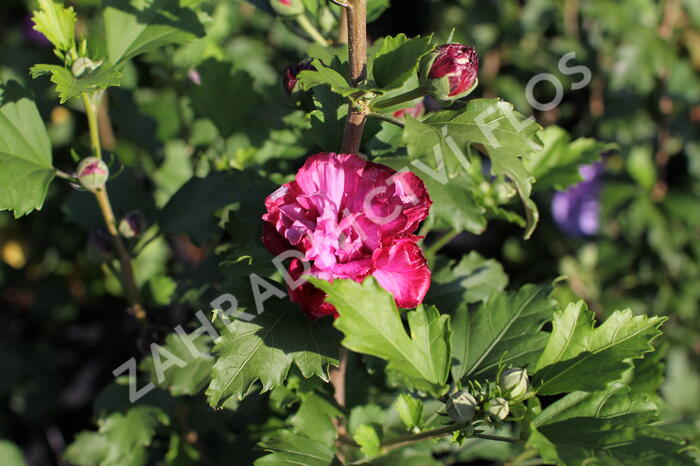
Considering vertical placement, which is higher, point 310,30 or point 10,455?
point 310,30

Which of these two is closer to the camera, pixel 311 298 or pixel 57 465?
pixel 311 298

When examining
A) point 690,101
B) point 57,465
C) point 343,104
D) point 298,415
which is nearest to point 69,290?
point 57,465

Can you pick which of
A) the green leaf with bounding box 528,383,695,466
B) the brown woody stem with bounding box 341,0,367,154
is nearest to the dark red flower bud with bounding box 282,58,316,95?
the brown woody stem with bounding box 341,0,367,154

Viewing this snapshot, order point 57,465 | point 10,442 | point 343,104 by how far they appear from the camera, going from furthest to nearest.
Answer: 1. point 57,465
2. point 10,442
3. point 343,104

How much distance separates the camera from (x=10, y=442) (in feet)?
6.11

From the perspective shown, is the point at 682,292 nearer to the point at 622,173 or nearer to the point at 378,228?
the point at 622,173

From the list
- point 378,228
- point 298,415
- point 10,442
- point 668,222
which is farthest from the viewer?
point 668,222

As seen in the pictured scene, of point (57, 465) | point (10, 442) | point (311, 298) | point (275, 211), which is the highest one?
point (275, 211)

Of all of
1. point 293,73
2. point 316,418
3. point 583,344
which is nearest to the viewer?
point 583,344

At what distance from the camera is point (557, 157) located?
128 cm

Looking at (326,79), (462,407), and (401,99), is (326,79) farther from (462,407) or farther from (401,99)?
(462,407)

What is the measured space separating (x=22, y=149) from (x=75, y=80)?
19cm

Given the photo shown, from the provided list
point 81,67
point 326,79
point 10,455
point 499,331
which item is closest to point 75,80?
point 81,67

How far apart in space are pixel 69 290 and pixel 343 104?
1811mm
